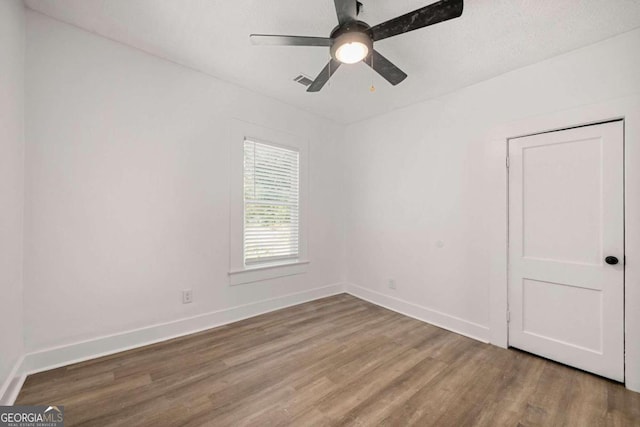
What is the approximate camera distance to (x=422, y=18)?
5.05 ft

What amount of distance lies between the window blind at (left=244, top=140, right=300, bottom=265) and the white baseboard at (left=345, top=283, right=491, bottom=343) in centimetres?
124

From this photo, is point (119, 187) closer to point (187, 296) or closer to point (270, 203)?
point (187, 296)

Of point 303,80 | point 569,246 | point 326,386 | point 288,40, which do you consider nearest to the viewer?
point 288,40

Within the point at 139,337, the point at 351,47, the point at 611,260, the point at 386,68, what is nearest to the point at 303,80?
the point at 386,68

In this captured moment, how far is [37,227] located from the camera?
205cm

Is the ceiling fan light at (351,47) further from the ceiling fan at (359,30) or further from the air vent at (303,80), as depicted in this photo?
the air vent at (303,80)

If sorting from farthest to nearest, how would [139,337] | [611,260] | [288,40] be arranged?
[139,337] → [611,260] → [288,40]

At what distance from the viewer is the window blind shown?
10.7 ft

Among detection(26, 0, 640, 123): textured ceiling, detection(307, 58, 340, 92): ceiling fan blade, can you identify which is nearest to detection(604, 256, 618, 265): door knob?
detection(26, 0, 640, 123): textured ceiling

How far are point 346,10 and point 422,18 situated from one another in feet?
1.48

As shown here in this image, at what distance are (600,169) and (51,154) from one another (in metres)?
4.47

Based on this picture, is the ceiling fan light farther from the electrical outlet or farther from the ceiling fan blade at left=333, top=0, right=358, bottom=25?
the electrical outlet

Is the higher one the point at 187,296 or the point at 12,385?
the point at 187,296

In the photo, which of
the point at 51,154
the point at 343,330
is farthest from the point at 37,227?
the point at 343,330
